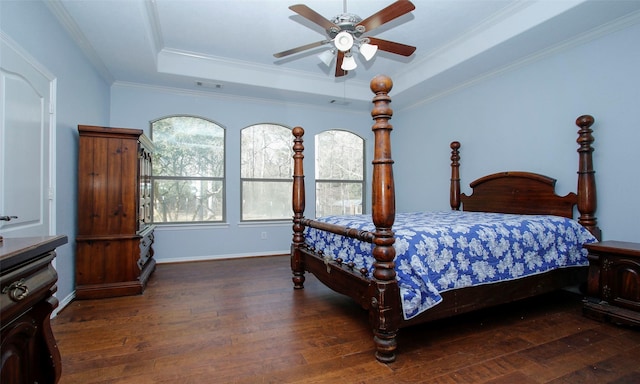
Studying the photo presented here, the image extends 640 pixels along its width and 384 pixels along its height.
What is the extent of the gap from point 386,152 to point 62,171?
2.94 meters

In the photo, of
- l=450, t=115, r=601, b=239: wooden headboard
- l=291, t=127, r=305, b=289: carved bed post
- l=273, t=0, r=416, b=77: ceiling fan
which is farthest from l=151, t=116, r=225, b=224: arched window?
l=450, t=115, r=601, b=239: wooden headboard

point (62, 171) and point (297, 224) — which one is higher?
point (62, 171)

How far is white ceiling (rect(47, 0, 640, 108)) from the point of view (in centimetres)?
287

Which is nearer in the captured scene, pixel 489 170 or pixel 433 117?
pixel 489 170

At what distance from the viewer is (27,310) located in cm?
107

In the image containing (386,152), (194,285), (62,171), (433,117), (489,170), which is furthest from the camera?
(433,117)

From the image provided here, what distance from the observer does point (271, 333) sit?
90.0 inches

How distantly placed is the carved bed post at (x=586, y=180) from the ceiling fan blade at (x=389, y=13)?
2073 mm

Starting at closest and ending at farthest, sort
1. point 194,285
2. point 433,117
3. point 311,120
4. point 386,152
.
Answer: point 386,152, point 194,285, point 433,117, point 311,120

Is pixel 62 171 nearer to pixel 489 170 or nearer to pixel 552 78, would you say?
pixel 489 170

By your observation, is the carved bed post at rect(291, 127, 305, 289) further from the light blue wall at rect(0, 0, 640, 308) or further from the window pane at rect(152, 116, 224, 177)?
the window pane at rect(152, 116, 224, 177)

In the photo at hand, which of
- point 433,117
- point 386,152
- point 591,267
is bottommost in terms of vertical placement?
point 591,267

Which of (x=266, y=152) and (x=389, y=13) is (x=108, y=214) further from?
(x=389, y=13)

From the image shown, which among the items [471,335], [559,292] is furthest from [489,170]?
[471,335]
